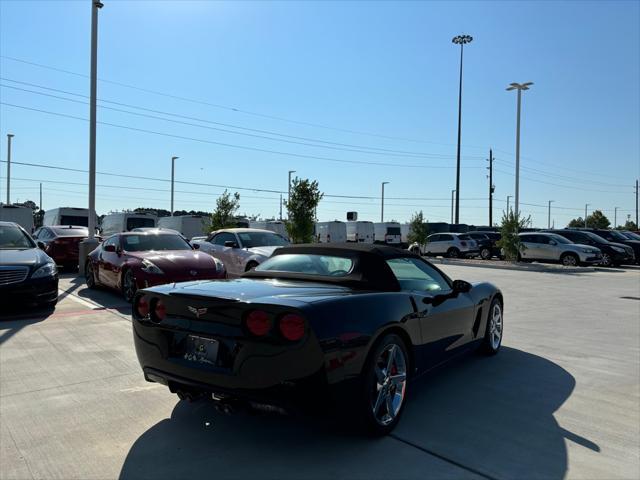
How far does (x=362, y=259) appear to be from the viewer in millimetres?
4109

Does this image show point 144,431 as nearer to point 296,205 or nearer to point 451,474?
point 451,474

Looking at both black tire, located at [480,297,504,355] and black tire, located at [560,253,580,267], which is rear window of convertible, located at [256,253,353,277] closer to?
black tire, located at [480,297,504,355]

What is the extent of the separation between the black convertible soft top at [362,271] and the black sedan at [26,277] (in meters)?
5.01

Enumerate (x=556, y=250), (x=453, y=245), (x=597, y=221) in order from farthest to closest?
(x=597, y=221)
(x=453, y=245)
(x=556, y=250)

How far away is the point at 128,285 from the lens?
9.28m

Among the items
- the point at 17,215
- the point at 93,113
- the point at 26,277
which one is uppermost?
the point at 93,113

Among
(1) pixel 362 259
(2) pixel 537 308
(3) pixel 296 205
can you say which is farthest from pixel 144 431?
(3) pixel 296 205

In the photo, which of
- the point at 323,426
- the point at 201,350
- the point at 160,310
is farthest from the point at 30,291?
the point at 323,426

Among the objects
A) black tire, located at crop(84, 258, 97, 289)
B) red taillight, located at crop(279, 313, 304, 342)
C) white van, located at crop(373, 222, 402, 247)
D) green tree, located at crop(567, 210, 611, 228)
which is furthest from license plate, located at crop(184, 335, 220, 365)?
green tree, located at crop(567, 210, 611, 228)

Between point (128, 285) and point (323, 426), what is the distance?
263 inches

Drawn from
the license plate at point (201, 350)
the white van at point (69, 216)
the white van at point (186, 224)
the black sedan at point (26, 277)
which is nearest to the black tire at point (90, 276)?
the black sedan at point (26, 277)

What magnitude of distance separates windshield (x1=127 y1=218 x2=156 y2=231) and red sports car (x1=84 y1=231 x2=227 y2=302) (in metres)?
Result: 9.44

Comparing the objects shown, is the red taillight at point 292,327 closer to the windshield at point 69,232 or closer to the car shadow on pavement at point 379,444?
the car shadow on pavement at point 379,444

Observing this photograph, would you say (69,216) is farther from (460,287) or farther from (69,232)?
(460,287)
